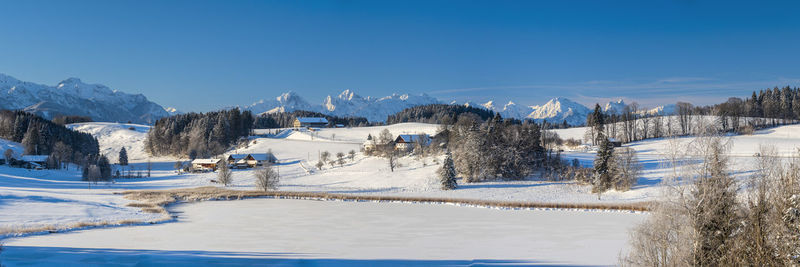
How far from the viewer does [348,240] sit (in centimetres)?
2561

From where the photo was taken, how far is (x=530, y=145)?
216 ft

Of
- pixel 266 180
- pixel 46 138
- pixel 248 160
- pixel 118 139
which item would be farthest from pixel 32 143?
pixel 266 180

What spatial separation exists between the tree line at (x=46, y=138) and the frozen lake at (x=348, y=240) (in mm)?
94180

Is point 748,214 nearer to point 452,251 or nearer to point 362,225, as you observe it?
point 452,251

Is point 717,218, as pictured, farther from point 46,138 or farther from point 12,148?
point 46,138

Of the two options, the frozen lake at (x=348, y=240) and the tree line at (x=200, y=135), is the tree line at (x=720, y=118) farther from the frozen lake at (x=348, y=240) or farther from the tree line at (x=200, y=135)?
the tree line at (x=200, y=135)

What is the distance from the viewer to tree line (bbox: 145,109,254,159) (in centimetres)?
13312

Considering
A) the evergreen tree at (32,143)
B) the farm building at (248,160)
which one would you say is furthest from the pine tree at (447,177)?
the evergreen tree at (32,143)

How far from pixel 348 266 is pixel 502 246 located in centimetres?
825

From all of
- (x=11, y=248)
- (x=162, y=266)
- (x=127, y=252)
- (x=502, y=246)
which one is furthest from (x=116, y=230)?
(x=502, y=246)

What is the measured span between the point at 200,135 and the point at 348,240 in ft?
428

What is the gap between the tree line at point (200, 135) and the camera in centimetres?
13312

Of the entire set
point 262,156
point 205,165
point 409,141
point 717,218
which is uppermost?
point 409,141

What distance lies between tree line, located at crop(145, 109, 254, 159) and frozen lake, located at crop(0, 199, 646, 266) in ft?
A: 331
